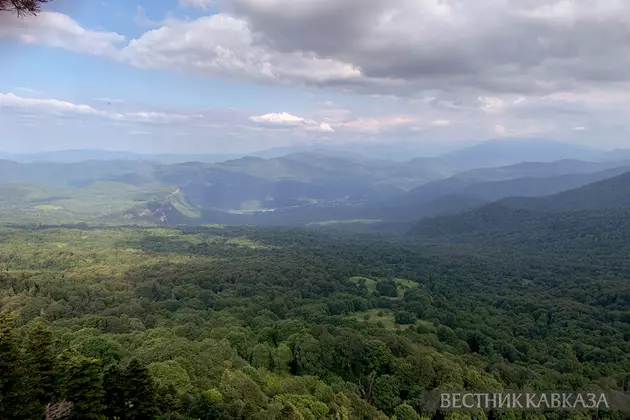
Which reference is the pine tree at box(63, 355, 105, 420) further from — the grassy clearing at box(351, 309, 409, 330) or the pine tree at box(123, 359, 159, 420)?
the grassy clearing at box(351, 309, 409, 330)

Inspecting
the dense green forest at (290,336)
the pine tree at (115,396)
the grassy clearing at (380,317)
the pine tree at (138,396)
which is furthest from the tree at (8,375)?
the grassy clearing at (380,317)

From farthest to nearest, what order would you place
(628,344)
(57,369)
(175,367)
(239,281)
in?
(239,281)
(628,344)
(175,367)
(57,369)

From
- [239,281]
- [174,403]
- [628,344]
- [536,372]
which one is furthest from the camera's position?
[239,281]

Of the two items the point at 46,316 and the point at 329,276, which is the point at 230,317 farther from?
the point at 329,276

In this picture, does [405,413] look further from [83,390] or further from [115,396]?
[83,390]

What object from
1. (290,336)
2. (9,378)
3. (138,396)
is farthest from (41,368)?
(290,336)

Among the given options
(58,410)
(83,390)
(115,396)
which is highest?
(58,410)

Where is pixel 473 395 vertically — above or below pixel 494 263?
above

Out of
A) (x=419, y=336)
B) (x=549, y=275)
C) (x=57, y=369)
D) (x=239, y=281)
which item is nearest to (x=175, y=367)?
(x=57, y=369)
